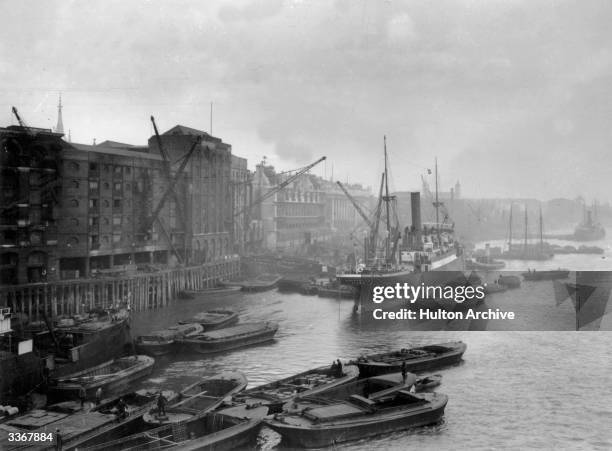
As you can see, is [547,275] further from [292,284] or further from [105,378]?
[105,378]

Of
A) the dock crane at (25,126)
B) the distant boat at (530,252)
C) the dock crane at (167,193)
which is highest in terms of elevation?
the dock crane at (25,126)

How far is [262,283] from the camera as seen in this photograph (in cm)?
5756

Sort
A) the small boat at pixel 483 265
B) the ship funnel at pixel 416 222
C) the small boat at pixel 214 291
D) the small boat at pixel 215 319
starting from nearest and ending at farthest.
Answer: the small boat at pixel 215 319 → the small boat at pixel 214 291 → the ship funnel at pixel 416 222 → the small boat at pixel 483 265

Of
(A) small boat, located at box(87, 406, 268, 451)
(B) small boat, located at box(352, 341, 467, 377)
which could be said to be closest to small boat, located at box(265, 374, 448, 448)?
(A) small boat, located at box(87, 406, 268, 451)

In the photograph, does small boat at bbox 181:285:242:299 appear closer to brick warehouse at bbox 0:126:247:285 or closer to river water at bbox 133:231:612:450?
river water at bbox 133:231:612:450

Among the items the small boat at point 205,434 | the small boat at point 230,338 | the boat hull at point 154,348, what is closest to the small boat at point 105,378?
the boat hull at point 154,348

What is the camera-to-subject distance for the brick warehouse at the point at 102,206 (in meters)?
40.1

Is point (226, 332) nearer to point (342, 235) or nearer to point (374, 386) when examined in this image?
point (374, 386)

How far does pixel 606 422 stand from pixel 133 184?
3974 cm

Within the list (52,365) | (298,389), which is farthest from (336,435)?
(52,365)

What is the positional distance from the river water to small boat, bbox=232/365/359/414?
1.15 metres

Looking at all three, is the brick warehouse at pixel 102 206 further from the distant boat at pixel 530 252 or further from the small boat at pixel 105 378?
the distant boat at pixel 530 252

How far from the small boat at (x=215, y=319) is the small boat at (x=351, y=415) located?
15062mm

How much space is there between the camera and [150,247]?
52.0m
